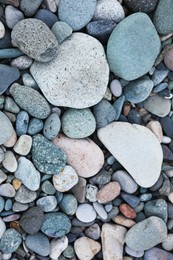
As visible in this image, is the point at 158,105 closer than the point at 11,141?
No

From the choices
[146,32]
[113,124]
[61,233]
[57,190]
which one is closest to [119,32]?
[146,32]

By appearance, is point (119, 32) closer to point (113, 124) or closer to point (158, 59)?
point (158, 59)

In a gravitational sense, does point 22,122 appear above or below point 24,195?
above

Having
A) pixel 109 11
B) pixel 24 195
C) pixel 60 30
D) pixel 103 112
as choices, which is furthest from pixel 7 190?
pixel 109 11

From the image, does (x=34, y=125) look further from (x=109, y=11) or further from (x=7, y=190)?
(x=109, y=11)

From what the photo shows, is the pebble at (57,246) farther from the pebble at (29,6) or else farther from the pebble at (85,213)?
the pebble at (29,6)

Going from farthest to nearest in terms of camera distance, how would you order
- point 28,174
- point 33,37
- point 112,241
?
point 112,241, point 28,174, point 33,37
